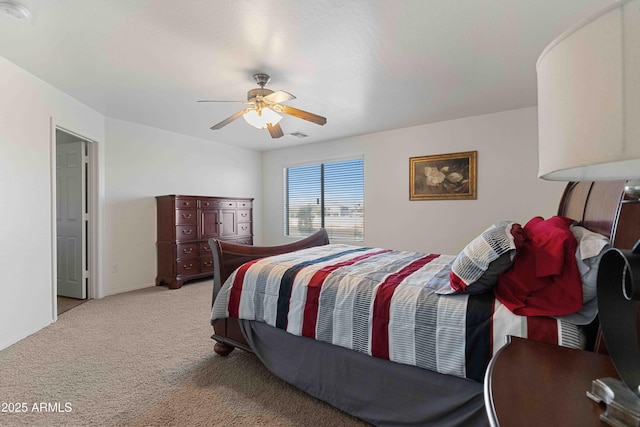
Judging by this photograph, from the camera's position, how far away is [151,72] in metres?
2.65

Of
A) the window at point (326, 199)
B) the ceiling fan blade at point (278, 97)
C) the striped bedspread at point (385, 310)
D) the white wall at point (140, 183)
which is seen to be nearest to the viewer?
the striped bedspread at point (385, 310)

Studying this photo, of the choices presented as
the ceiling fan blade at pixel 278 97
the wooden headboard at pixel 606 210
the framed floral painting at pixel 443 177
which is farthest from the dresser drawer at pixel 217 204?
the wooden headboard at pixel 606 210

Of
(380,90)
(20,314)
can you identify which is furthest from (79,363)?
(380,90)

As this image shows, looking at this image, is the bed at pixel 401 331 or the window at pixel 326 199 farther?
the window at pixel 326 199

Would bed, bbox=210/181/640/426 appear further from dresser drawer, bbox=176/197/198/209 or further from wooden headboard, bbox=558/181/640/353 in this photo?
dresser drawer, bbox=176/197/198/209

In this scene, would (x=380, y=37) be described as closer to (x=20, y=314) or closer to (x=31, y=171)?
(x=31, y=171)

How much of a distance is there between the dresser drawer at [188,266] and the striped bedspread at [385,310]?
2.43 meters

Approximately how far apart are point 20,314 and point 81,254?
125 centimetres

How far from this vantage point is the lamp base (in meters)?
0.56

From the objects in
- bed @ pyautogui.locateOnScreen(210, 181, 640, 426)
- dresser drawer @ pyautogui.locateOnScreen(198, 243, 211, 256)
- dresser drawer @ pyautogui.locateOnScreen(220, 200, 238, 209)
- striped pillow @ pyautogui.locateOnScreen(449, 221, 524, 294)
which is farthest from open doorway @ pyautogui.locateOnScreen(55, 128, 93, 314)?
striped pillow @ pyautogui.locateOnScreen(449, 221, 524, 294)

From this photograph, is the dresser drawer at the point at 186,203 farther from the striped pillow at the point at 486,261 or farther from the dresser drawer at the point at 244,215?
the striped pillow at the point at 486,261

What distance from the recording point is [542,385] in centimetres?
71

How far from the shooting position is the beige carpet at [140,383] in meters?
1.60

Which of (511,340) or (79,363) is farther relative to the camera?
(79,363)
